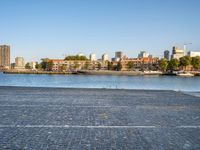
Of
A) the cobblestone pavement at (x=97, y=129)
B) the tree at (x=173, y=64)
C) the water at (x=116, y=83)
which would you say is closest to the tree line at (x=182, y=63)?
the tree at (x=173, y=64)

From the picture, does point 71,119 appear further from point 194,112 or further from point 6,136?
point 194,112

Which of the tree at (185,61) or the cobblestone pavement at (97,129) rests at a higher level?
the tree at (185,61)

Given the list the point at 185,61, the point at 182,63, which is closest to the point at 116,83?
→ the point at 185,61

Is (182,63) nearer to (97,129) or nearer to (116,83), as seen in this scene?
(116,83)

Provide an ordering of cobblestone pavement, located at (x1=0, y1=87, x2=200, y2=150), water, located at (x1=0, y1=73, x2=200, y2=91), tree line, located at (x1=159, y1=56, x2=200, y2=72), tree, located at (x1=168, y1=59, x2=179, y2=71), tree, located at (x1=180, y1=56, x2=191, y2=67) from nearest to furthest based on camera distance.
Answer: cobblestone pavement, located at (x1=0, y1=87, x2=200, y2=150) → water, located at (x1=0, y1=73, x2=200, y2=91) → tree, located at (x1=180, y1=56, x2=191, y2=67) → tree line, located at (x1=159, y1=56, x2=200, y2=72) → tree, located at (x1=168, y1=59, x2=179, y2=71)

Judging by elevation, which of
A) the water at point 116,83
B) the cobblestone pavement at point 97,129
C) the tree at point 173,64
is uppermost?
the tree at point 173,64

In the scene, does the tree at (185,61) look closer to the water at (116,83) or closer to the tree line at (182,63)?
the tree line at (182,63)

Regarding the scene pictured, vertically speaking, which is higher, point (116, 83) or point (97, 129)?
point (97, 129)

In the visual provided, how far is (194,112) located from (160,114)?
197 centimetres

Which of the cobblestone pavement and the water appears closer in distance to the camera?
the cobblestone pavement

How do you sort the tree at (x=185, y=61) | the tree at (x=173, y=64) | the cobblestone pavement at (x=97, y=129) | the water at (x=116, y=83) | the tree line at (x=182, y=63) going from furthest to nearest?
the tree at (x=173, y=64) < the tree line at (x=182, y=63) < the tree at (x=185, y=61) < the water at (x=116, y=83) < the cobblestone pavement at (x=97, y=129)

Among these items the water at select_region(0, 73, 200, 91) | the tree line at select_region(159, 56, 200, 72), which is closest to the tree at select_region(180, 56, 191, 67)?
the tree line at select_region(159, 56, 200, 72)

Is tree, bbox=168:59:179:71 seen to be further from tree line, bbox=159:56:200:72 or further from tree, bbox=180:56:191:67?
tree, bbox=180:56:191:67

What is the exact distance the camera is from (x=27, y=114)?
45.8 feet
